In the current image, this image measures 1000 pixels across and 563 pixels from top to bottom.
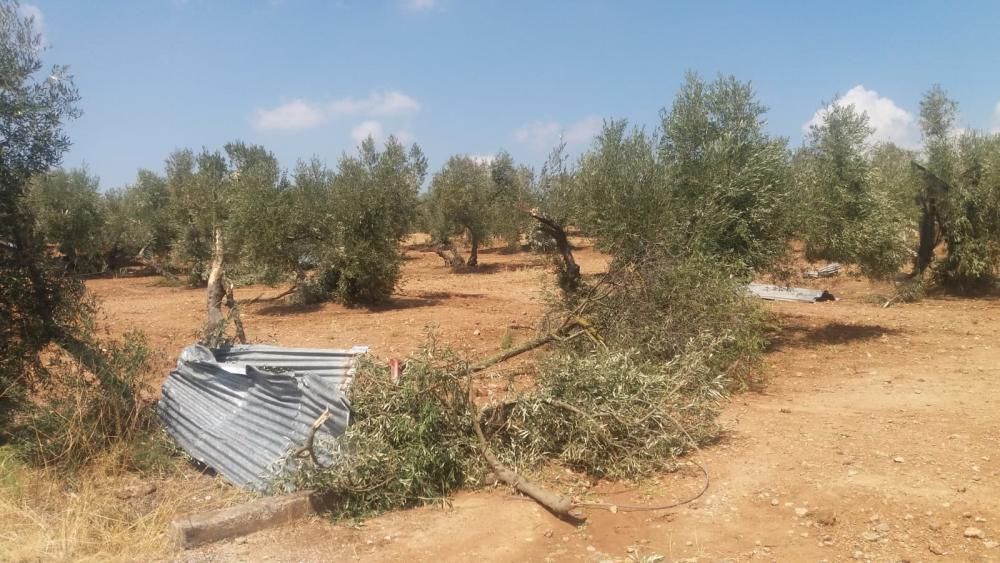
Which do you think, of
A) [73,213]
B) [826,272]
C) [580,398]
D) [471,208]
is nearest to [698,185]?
[580,398]

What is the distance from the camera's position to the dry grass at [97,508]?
4.38 meters

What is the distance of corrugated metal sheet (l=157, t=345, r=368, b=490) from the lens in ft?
17.6

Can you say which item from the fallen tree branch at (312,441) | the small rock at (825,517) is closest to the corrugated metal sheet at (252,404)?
the fallen tree branch at (312,441)

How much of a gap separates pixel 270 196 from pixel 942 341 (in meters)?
13.8

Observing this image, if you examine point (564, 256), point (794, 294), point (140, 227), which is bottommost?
point (794, 294)

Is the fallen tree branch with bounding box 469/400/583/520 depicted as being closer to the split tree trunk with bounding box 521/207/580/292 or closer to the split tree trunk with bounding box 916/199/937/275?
the split tree trunk with bounding box 521/207/580/292

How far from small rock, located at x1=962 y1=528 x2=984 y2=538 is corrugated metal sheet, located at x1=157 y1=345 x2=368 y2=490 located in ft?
14.1

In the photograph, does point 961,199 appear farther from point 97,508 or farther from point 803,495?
point 97,508

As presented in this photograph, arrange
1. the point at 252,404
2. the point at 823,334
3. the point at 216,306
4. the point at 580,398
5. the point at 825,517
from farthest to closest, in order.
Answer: the point at 823,334 < the point at 216,306 < the point at 580,398 < the point at 252,404 < the point at 825,517

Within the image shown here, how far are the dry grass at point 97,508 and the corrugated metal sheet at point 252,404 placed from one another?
0.83 feet

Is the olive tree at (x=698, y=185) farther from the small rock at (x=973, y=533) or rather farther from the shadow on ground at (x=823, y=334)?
the small rock at (x=973, y=533)

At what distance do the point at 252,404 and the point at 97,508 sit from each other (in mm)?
1317

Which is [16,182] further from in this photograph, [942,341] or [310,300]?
[942,341]

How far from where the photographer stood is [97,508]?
496cm
